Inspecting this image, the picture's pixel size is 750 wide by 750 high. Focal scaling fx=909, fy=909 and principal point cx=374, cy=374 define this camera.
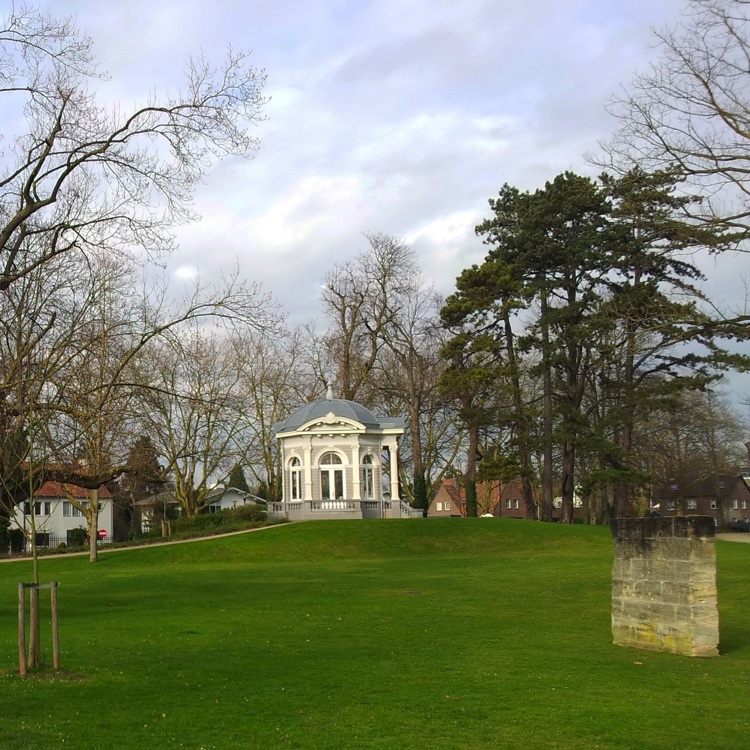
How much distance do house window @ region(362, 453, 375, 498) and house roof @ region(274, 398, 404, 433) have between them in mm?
1778

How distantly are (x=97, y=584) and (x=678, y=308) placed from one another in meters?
15.8

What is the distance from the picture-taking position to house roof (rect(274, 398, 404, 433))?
148 feet

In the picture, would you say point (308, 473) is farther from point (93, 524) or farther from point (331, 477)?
point (93, 524)

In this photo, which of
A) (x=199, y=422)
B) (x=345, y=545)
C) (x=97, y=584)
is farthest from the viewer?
(x=199, y=422)

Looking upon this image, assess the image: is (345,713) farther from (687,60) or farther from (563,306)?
(563,306)

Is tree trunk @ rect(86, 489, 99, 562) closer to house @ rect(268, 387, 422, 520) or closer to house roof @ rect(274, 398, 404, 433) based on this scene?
house @ rect(268, 387, 422, 520)

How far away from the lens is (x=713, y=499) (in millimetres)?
84000

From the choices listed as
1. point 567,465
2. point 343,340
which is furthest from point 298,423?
point 567,465

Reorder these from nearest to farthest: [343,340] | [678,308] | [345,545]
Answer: [678,308] → [345,545] → [343,340]

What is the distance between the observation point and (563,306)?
44.7m

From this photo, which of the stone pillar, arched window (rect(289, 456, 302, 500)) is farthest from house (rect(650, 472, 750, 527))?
the stone pillar

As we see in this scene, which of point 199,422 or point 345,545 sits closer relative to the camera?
point 345,545

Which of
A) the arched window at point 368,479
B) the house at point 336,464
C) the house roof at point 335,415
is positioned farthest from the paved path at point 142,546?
the house roof at point 335,415

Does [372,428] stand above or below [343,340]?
below
